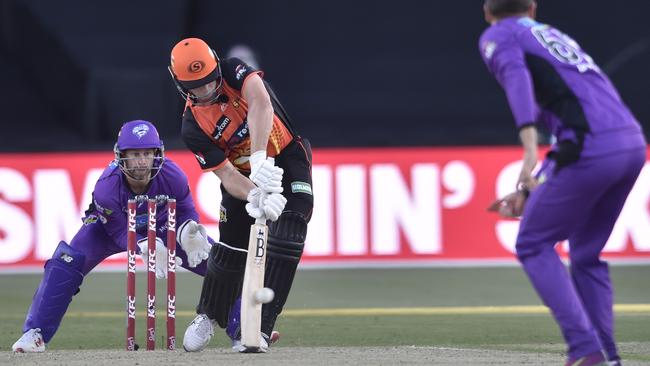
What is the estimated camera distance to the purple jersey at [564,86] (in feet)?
18.3

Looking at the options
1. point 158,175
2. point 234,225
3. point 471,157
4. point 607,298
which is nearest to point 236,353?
point 234,225

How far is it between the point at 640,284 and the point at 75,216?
4.49 meters

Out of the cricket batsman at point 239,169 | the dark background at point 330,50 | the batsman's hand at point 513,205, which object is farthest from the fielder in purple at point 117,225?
the dark background at point 330,50

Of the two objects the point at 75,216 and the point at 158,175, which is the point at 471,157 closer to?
the point at 75,216

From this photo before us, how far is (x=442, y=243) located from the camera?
12.2 metres

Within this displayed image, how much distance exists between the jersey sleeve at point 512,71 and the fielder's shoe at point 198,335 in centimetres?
231

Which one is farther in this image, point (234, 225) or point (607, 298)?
point (234, 225)

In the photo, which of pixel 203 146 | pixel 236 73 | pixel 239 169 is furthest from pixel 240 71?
pixel 239 169

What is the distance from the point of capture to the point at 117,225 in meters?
7.66

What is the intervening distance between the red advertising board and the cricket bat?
531 centimetres

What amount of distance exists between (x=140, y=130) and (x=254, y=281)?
1.27 metres

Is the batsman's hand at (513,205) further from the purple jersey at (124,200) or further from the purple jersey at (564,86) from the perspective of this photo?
the purple jersey at (124,200)

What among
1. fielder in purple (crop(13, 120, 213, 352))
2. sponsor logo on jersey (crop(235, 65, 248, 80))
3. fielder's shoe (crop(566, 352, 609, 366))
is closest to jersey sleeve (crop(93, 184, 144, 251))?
fielder in purple (crop(13, 120, 213, 352))

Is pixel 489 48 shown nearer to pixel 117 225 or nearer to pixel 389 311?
pixel 117 225
